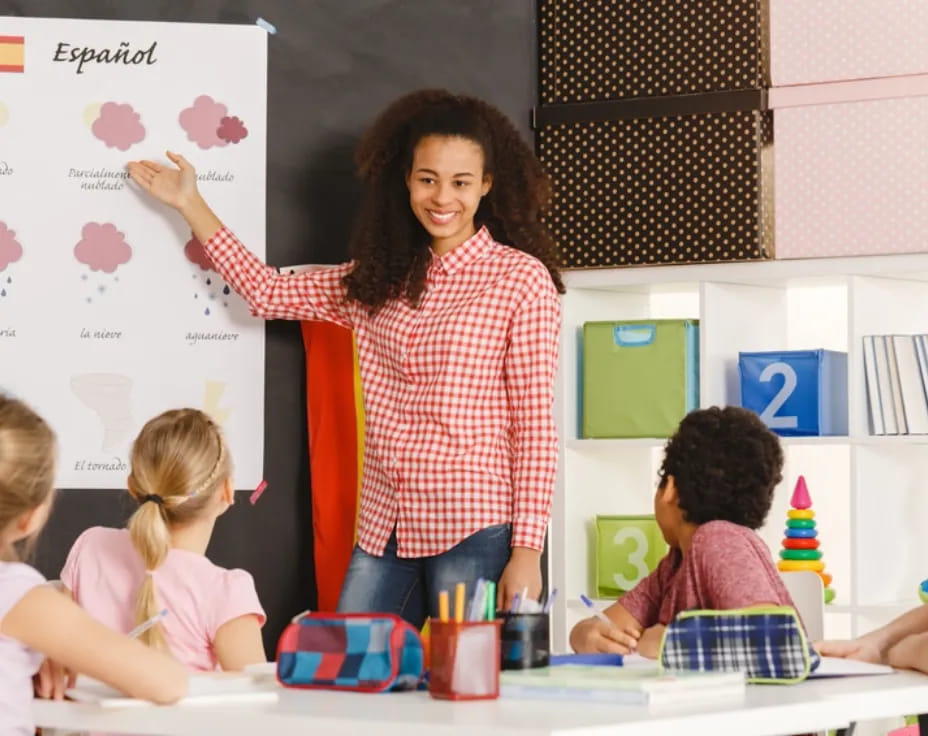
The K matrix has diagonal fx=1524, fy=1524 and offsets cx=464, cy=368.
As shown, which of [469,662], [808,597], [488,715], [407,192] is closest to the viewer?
[488,715]

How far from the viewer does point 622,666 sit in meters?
1.68

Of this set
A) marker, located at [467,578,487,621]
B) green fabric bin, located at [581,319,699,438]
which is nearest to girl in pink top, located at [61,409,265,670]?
marker, located at [467,578,487,621]

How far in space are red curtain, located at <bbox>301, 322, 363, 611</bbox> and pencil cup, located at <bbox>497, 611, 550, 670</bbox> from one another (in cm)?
152

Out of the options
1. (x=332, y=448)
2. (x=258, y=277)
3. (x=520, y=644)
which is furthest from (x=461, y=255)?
(x=520, y=644)

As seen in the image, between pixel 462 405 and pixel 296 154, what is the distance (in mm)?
803

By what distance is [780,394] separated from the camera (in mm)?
3404

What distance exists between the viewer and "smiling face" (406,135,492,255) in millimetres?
2836

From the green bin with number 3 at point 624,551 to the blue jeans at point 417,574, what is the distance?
794 mm

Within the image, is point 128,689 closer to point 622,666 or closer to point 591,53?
point 622,666

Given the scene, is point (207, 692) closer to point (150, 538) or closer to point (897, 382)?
point (150, 538)

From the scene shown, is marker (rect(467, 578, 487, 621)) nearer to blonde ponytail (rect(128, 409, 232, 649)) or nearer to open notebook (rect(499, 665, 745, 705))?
open notebook (rect(499, 665, 745, 705))

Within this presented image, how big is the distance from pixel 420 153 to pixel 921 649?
57.0 inches

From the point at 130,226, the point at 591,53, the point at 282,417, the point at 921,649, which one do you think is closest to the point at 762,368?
the point at 591,53

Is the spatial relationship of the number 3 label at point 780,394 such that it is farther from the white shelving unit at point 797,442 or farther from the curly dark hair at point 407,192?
the curly dark hair at point 407,192
